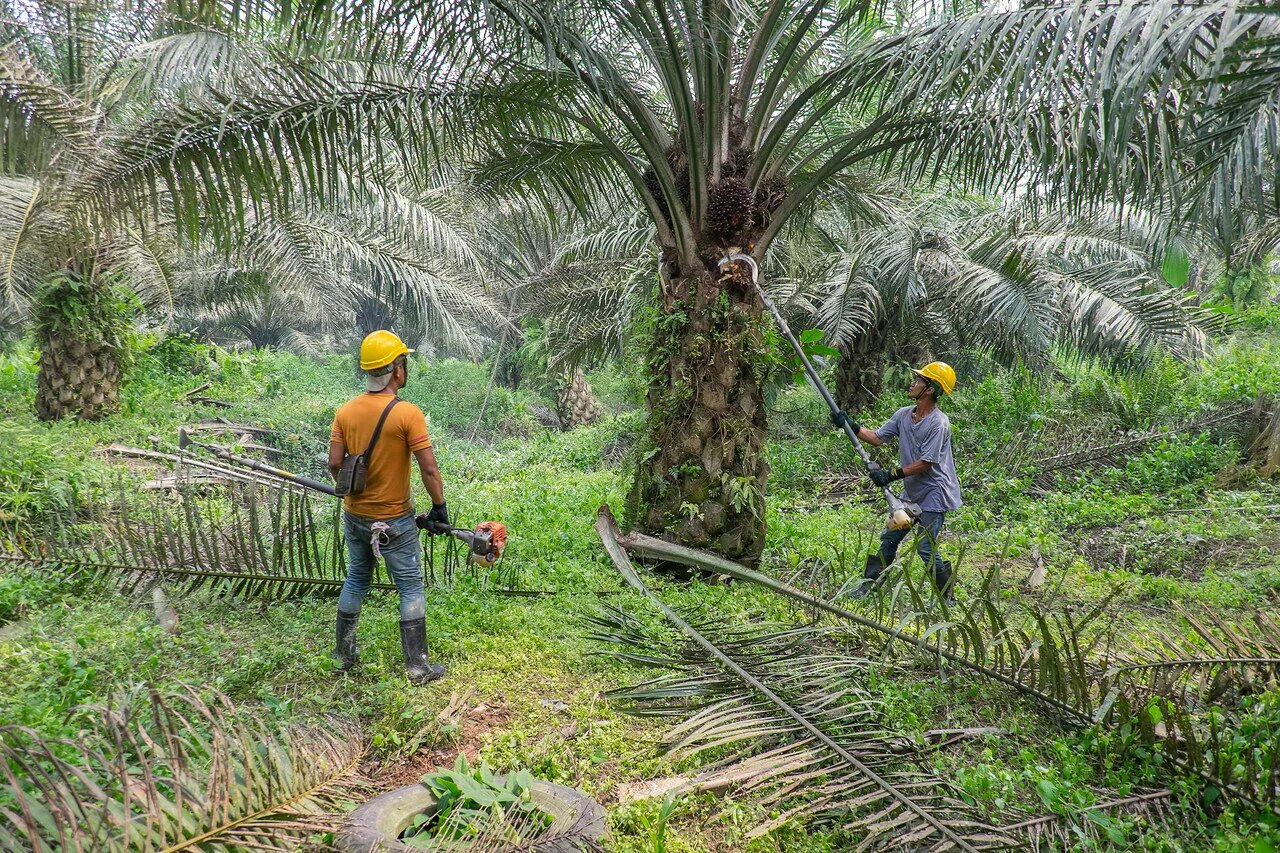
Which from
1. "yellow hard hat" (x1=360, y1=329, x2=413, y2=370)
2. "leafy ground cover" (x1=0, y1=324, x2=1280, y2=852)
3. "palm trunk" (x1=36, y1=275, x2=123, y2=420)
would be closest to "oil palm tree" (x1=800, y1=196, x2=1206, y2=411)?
"leafy ground cover" (x1=0, y1=324, x2=1280, y2=852)

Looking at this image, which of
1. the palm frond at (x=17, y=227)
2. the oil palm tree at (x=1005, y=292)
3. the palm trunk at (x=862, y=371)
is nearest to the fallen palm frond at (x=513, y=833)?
the palm frond at (x=17, y=227)

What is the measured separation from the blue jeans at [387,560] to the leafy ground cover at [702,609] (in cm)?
36

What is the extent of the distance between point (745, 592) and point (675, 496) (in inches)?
39.4

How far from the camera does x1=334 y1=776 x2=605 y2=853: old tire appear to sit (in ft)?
8.93

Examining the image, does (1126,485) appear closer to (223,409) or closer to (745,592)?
(745,592)

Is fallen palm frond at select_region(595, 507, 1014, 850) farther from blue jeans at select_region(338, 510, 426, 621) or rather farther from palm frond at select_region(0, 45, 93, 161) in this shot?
palm frond at select_region(0, 45, 93, 161)

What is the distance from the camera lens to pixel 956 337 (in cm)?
1240

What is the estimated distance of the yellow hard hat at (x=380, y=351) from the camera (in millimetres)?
4281

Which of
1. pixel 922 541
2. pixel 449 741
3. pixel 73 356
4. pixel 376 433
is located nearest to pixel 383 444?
pixel 376 433

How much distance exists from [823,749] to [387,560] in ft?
8.05

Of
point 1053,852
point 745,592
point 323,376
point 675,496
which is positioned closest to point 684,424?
point 675,496

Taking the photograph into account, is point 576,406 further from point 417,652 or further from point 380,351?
point 417,652

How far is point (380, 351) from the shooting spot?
4.31m

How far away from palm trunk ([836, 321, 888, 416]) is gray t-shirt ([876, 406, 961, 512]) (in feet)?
19.5
